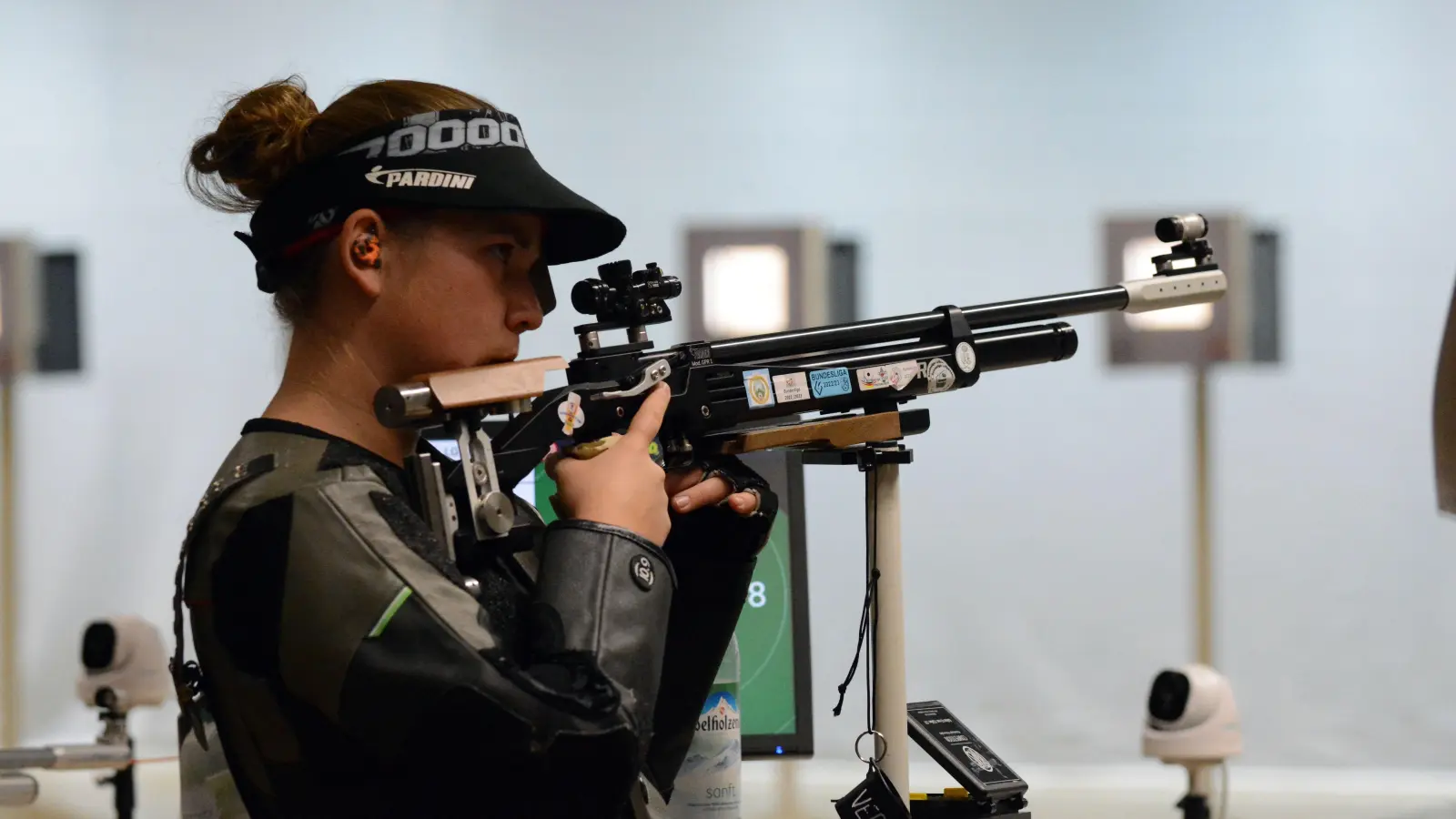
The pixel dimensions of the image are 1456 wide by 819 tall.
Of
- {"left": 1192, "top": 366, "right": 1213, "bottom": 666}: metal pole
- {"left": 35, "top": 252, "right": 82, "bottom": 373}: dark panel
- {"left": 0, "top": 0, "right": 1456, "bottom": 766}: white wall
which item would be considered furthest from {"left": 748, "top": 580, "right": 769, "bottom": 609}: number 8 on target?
{"left": 35, "top": 252, "right": 82, "bottom": 373}: dark panel

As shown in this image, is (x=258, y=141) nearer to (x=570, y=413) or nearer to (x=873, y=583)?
(x=570, y=413)

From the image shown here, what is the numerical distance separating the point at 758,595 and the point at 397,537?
61 cm

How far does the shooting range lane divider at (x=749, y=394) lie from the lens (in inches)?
34.3

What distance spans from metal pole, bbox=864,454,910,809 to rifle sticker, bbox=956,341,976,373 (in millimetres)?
125

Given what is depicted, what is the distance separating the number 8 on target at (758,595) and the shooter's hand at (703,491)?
34 cm

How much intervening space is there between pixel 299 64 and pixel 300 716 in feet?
6.47

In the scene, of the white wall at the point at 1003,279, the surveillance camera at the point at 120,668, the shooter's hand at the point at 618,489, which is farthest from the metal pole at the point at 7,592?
the shooter's hand at the point at 618,489

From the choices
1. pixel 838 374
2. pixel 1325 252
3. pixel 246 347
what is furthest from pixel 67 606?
pixel 1325 252

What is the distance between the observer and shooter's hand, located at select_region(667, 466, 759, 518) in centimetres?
102

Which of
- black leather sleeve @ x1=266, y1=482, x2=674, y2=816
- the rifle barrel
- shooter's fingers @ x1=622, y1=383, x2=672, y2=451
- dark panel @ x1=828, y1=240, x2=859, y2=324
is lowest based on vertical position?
black leather sleeve @ x1=266, y1=482, x2=674, y2=816

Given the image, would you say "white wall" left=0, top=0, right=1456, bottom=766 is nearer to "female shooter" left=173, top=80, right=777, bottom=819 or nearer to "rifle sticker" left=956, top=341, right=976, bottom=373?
"rifle sticker" left=956, top=341, right=976, bottom=373

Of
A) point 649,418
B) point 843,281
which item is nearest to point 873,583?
point 649,418

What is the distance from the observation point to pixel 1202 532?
98.9 inches

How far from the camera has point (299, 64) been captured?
2512 millimetres
